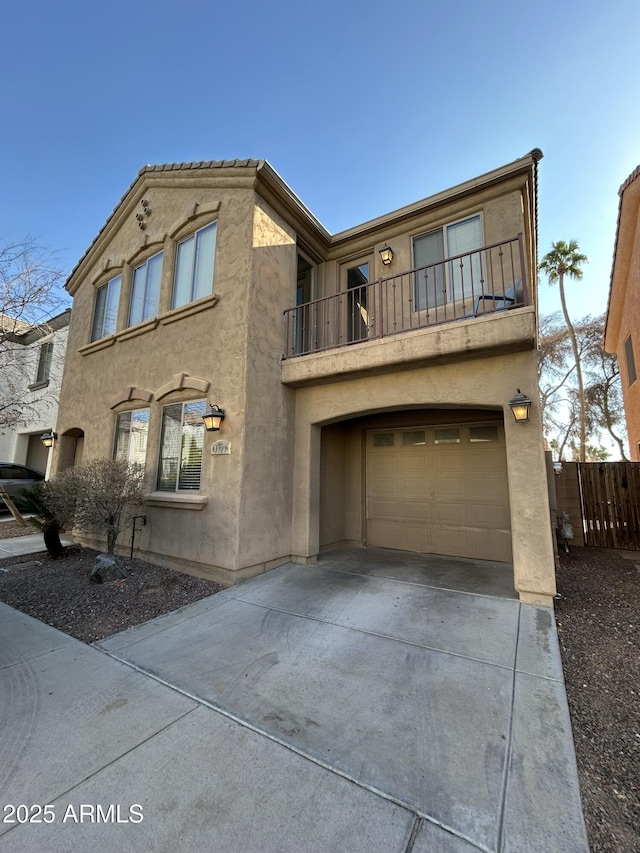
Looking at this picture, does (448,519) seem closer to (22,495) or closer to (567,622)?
(567,622)

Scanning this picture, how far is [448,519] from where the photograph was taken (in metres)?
6.71

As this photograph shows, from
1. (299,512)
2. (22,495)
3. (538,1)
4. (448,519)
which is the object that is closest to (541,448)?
(448,519)

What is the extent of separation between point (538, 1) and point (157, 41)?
6427 mm

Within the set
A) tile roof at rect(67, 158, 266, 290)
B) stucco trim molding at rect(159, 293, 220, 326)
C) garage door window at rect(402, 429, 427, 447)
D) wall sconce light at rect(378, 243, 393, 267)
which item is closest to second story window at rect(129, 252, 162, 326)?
stucco trim molding at rect(159, 293, 220, 326)

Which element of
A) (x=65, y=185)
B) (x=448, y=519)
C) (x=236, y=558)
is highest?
(x=65, y=185)

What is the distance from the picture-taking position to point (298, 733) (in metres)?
2.35

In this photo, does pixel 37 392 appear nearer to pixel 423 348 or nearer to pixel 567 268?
pixel 423 348

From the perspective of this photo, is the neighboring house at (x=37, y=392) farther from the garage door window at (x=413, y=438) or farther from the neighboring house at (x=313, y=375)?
the garage door window at (x=413, y=438)

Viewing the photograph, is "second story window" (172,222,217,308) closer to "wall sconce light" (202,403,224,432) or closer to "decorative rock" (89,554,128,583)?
"wall sconce light" (202,403,224,432)

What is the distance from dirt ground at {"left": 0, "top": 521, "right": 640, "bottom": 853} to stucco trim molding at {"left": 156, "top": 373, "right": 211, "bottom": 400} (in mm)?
2956

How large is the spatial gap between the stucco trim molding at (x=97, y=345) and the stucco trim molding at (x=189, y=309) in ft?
5.61

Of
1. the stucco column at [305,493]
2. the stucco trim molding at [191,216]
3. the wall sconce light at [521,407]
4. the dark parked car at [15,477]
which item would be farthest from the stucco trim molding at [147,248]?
the dark parked car at [15,477]

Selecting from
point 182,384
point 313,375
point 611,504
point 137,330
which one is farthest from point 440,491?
point 137,330

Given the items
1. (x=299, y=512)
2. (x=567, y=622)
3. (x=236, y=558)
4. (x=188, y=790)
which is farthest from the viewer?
(x=299, y=512)
